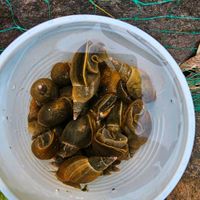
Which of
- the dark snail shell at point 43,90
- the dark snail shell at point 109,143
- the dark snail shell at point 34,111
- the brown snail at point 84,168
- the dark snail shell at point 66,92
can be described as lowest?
the brown snail at point 84,168

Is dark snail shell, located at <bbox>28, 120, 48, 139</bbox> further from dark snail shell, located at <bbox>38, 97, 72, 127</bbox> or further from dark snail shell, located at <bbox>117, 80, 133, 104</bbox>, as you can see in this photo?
dark snail shell, located at <bbox>117, 80, 133, 104</bbox>

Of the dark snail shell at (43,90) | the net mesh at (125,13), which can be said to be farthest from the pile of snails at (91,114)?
the net mesh at (125,13)

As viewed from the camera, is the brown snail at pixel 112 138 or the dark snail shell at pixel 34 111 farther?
the dark snail shell at pixel 34 111

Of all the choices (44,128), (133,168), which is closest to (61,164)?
(44,128)

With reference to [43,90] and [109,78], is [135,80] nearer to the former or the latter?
[109,78]

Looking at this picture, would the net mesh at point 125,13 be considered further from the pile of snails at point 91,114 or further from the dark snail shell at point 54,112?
the dark snail shell at point 54,112

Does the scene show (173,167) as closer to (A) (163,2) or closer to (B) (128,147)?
(B) (128,147)

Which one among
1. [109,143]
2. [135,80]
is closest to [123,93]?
Result: [135,80]
